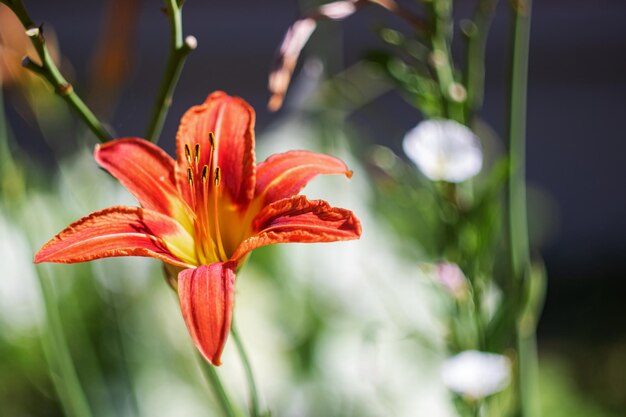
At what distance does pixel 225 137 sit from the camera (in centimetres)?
28

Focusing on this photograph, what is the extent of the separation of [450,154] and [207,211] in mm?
125

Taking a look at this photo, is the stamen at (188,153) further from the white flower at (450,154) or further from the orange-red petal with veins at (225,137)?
the white flower at (450,154)

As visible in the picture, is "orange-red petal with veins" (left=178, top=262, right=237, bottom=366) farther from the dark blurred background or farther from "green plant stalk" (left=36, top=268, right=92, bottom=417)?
the dark blurred background

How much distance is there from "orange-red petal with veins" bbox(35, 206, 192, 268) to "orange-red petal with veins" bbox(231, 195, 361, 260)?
0.08 feet

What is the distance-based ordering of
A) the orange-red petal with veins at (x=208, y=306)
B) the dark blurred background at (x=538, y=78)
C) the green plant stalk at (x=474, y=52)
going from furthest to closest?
the dark blurred background at (x=538, y=78), the green plant stalk at (x=474, y=52), the orange-red petal with veins at (x=208, y=306)

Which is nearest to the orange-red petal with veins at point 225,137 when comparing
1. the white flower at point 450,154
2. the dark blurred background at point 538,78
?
the white flower at point 450,154

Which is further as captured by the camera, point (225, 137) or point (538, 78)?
point (538, 78)

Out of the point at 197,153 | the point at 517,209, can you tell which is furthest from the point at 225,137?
the point at 517,209

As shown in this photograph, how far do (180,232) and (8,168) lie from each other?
0.46 feet

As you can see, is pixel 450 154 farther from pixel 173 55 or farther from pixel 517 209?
pixel 173 55

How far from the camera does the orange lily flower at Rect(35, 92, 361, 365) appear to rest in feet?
0.76

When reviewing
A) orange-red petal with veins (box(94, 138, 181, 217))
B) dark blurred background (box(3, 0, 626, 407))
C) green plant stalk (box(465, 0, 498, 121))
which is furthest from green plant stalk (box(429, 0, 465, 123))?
dark blurred background (box(3, 0, 626, 407))

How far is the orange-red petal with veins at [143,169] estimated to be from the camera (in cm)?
25

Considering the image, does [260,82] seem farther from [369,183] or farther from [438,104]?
[438,104]
